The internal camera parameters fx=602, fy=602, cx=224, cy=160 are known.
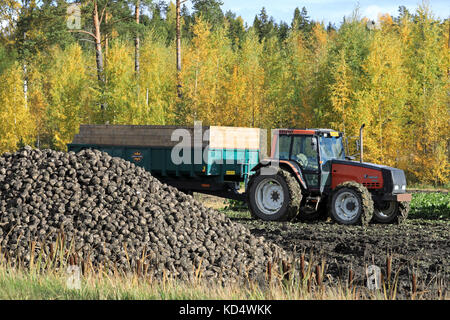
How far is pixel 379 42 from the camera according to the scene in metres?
26.5

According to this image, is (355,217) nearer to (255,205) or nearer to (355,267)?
(255,205)

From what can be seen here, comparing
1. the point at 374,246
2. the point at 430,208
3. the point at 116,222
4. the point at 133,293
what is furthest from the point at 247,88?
the point at 133,293

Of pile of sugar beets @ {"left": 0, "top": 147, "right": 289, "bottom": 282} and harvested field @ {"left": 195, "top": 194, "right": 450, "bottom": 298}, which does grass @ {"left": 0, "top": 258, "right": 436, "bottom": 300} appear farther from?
harvested field @ {"left": 195, "top": 194, "right": 450, "bottom": 298}

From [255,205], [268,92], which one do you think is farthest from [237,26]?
[255,205]

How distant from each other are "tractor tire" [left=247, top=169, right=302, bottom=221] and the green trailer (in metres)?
0.43

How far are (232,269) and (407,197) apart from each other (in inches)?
235

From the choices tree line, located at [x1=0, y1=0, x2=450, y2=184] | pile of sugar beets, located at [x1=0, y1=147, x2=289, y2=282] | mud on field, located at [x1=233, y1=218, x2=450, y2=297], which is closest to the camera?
mud on field, located at [x1=233, y1=218, x2=450, y2=297]

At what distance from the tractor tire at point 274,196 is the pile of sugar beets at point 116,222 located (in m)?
3.10

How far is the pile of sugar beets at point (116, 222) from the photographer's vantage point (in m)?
8.09

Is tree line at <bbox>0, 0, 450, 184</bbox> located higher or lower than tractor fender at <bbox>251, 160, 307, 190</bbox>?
higher

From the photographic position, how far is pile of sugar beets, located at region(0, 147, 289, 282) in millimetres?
8086

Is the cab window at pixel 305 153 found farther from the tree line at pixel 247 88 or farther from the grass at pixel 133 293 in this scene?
the tree line at pixel 247 88

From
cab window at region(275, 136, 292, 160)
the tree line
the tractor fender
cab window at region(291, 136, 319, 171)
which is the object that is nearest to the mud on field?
the tractor fender

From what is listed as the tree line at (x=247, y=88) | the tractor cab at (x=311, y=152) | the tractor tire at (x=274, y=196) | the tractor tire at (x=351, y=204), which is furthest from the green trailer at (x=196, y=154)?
the tree line at (x=247, y=88)
